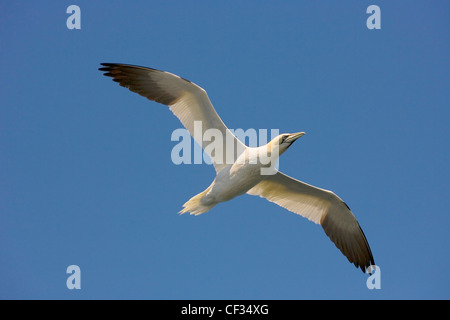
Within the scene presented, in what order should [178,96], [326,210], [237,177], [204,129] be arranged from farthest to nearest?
[326,210] → [204,129] → [178,96] → [237,177]

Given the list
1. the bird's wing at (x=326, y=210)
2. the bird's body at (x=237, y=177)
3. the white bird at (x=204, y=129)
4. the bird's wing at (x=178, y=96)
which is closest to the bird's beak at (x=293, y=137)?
the white bird at (x=204, y=129)

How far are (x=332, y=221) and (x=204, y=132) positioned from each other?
14.2 feet

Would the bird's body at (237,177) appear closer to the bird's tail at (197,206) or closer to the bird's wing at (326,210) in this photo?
the bird's tail at (197,206)

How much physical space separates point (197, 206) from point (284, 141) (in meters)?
2.59

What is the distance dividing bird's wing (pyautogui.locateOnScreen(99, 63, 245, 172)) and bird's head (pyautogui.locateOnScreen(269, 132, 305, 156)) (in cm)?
83

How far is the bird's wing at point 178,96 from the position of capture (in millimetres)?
11422

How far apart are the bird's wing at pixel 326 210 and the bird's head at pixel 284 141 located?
5.21 ft

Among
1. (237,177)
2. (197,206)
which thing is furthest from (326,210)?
(197,206)

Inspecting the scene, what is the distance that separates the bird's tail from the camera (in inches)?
463

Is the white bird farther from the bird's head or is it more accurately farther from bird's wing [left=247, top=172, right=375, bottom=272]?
bird's wing [left=247, top=172, right=375, bottom=272]

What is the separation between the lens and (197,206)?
11891 millimetres

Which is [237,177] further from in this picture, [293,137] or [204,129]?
[293,137]
